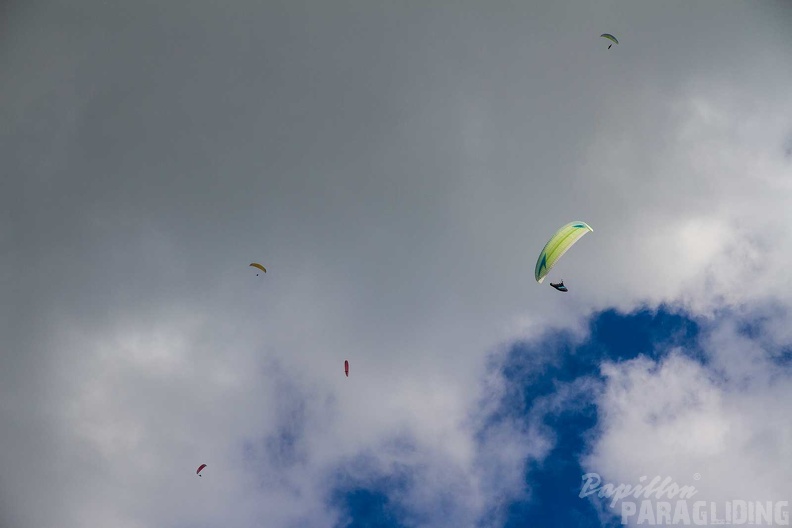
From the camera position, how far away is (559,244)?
5278cm

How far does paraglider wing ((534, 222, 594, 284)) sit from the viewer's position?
52.2 m

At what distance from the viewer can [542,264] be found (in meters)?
53.9

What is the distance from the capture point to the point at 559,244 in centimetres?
5278

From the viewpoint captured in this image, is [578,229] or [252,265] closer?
[578,229]

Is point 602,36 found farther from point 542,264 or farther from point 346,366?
point 346,366

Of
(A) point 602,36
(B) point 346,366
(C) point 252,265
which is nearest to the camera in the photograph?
(A) point 602,36

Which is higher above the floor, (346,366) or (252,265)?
(252,265)

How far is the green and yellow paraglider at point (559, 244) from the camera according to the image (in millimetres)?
52172

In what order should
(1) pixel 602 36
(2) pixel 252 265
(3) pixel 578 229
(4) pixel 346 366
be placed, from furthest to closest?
(2) pixel 252 265 → (4) pixel 346 366 → (1) pixel 602 36 → (3) pixel 578 229

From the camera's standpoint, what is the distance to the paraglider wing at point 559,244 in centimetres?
5219

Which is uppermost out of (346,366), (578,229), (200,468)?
(578,229)

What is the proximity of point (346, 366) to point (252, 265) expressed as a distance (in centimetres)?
2404

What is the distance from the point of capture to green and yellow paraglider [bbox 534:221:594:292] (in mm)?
52172

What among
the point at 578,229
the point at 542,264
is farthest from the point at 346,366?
the point at 578,229
